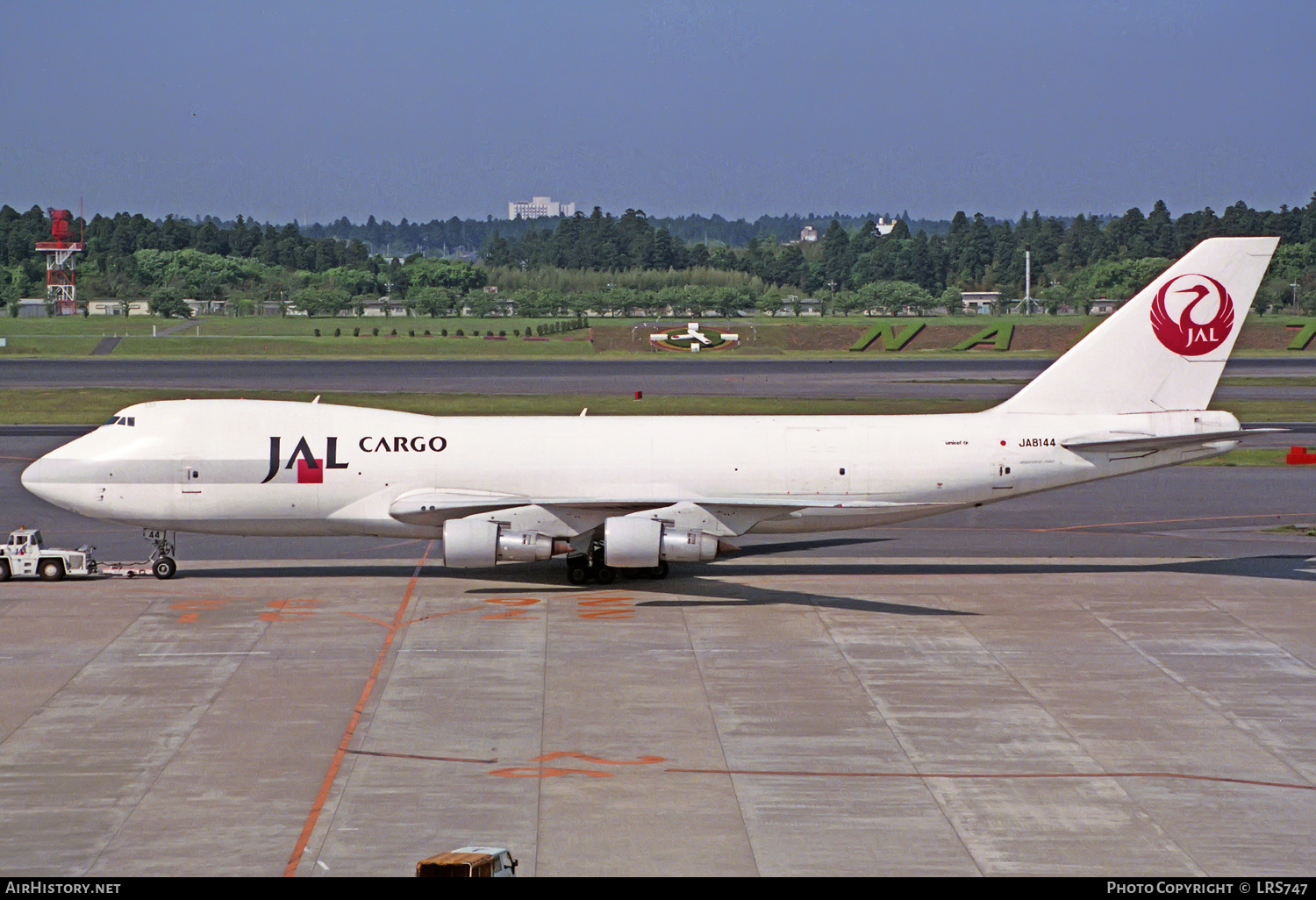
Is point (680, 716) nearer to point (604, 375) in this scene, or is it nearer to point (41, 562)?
point (41, 562)

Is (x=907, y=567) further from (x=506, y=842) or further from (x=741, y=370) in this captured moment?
(x=741, y=370)

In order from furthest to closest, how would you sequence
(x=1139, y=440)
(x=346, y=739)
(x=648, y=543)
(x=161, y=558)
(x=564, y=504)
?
(x=161, y=558)
(x=1139, y=440)
(x=564, y=504)
(x=648, y=543)
(x=346, y=739)

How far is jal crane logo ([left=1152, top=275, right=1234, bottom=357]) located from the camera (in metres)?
34.5

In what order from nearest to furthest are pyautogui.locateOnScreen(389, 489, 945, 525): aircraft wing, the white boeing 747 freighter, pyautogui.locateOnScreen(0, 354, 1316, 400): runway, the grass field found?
pyautogui.locateOnScreen(389, 489, 945, 525): aircraft wing < the white boeing 747 freighter < pyautogui.locateOnScreen(0, 354, 1316, 400): runway < the grass field

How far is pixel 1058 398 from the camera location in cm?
3525

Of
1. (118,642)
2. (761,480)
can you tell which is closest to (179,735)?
(118,642)

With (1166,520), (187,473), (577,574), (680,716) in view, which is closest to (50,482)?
(187,473)

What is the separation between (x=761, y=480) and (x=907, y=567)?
5.23m

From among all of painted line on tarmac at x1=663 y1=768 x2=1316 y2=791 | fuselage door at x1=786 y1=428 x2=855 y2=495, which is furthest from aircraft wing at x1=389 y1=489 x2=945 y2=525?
painted line on tarmac at x1=663 y1=768 x2=1316 y2=791

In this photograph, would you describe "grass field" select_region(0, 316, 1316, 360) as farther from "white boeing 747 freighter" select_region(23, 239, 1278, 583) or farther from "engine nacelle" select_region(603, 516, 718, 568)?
"engine nacelle" select_region(603, 516, 718, 568)

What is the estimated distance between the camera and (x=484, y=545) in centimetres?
3159

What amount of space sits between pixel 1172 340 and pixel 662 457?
1341 centimetres

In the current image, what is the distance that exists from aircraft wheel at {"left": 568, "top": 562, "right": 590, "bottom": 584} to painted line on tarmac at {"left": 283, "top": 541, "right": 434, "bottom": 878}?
3894mm

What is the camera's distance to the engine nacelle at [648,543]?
103 ft
